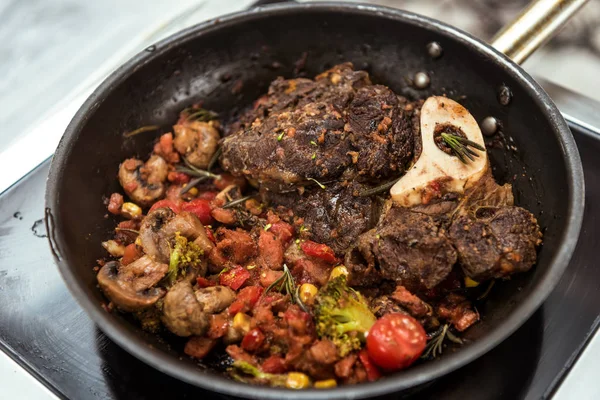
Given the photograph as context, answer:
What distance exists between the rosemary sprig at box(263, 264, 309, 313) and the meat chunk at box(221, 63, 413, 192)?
0.58m

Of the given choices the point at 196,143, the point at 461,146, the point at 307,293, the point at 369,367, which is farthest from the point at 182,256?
the point at 461,146

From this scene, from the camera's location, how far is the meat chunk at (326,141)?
3.32 meters

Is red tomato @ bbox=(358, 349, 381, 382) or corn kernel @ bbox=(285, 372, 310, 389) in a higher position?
corn kernel @ bbox=(285, 372, 310, 389)

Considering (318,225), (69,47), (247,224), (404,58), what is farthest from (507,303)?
(69,47)

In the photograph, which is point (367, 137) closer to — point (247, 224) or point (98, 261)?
point (247, 224)

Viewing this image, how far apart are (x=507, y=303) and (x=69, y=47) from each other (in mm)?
5421

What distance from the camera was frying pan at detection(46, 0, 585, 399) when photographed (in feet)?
8.54

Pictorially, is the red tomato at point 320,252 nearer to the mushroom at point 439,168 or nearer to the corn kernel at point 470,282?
the mushroom at point 439,168

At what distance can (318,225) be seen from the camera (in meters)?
3.40

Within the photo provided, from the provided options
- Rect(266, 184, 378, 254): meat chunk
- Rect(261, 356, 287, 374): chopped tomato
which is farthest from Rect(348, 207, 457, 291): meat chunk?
Rect(261, 356, 287, 374): chopped tomato

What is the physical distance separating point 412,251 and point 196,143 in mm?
1692

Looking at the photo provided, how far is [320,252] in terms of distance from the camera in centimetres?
330

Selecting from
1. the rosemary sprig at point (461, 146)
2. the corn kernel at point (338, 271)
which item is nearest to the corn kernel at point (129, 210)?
the corn kernel at point (338, 271)

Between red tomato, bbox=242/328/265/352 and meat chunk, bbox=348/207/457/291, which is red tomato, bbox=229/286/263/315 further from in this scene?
meat chunk, bbox=348/207/457/291
